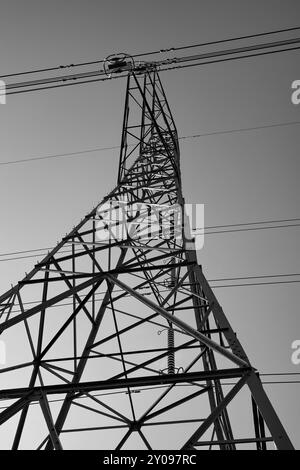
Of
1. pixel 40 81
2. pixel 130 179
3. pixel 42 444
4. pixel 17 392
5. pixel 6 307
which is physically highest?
pixel 40 81

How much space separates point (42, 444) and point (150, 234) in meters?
4.48

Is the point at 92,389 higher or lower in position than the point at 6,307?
lower

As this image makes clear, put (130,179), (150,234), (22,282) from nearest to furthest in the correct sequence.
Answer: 1. (22,282)
2. (150,234)
3. (130,179)

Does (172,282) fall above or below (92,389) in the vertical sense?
above

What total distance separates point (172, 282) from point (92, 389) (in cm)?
531

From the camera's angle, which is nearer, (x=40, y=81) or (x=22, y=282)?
(x=22, y=282)

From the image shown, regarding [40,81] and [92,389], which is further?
[40,81]

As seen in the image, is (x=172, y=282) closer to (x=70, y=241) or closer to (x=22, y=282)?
(x=70, y=241)

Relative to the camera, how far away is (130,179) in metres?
10.8

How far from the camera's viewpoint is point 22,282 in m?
6.20
